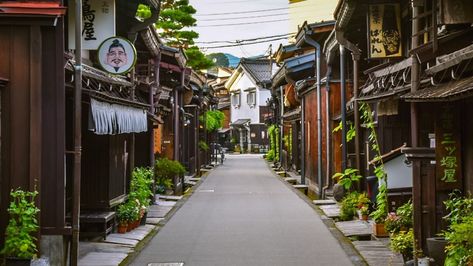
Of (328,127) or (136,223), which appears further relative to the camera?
(328,127)

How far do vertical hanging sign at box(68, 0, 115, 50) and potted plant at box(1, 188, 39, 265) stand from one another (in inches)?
232

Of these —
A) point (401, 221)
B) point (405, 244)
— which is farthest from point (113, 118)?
point (405, 244)

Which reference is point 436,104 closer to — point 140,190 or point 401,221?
point 401,221

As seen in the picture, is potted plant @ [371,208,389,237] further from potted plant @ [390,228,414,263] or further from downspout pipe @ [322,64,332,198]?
downspout pipe @ [322,64,332,198]

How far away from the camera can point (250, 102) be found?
100188mm

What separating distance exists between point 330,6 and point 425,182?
39097mm

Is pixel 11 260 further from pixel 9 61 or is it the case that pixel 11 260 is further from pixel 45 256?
pixel 9 61

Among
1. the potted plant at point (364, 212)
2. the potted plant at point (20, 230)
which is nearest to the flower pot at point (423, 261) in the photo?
the potted plant at point (20, 230)

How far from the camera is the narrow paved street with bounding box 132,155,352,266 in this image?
1464 cm

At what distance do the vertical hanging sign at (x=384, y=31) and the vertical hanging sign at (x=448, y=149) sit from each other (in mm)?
6193

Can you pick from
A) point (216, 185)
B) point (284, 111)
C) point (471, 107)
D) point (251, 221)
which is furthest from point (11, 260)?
point (284, 111)

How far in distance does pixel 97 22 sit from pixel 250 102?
8452 centimetres

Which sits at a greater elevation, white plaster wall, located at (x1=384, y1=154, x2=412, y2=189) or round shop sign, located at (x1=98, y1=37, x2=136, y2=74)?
round shop sign, located at (x1=98, y1=37, x2=136, y2=74)

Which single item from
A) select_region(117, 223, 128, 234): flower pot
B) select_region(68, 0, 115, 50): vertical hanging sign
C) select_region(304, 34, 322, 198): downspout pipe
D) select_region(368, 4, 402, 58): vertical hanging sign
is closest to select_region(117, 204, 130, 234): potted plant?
select_region(117, 223, 128, 234): flower pot
